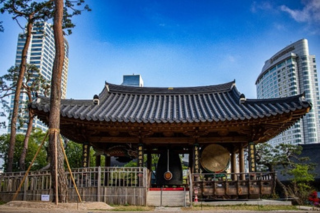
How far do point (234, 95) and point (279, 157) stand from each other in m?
7.63

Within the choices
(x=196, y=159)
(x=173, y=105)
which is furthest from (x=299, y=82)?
(x=196, y=159)

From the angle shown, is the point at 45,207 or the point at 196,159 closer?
the point at 45,207

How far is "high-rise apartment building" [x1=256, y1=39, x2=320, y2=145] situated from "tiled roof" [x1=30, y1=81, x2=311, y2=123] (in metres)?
73.6

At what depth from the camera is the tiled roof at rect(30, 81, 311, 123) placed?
12.9 metres

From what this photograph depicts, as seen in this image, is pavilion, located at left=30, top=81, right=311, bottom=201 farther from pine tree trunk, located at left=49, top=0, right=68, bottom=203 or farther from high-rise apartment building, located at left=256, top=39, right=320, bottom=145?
high-rise apartment building, located at left=256, top=39, right=320, bottom=145

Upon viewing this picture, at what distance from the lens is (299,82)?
9094cm

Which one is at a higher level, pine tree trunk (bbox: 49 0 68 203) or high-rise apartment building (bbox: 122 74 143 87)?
high-rise apartment building (bbox: 122 74 143 87)

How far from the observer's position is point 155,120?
12914mm

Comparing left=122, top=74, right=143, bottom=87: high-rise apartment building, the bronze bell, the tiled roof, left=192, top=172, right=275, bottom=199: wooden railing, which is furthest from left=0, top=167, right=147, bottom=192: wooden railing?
left=122, top=74, right=143, bottom=87: high-rise apartment building

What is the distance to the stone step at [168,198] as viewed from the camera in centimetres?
1202

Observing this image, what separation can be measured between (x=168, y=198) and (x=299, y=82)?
89.2 metres

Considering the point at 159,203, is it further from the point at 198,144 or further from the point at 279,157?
the point at 279,157

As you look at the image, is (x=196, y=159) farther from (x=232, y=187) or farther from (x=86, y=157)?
(x=86, y=157)

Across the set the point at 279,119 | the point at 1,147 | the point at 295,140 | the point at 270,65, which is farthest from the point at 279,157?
the point at 270,65
